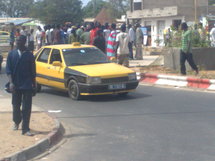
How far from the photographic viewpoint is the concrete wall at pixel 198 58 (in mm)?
17141

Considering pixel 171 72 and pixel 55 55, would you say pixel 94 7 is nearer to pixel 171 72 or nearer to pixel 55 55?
pixel 171 72

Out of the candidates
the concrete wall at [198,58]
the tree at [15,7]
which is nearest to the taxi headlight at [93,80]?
the concrete wall at [198,58]

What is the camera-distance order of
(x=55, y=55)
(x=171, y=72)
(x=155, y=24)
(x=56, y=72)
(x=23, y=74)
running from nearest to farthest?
(x=23, y=74) < (x=56, y=72) < (x=55, y=55) < (x=171, y=72) < (x=155, y=24)

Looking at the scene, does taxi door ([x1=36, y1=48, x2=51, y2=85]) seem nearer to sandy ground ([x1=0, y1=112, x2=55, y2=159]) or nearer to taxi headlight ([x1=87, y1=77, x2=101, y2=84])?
taxi headlight ([x1=87, y1=77, x2=101, y2=84])

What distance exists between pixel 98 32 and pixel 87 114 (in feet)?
23.0

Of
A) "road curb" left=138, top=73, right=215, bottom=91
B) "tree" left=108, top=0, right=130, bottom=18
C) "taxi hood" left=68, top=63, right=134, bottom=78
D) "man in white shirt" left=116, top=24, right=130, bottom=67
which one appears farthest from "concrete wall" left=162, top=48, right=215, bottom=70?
"tree" left=108, top=0, right=130, bottom=18

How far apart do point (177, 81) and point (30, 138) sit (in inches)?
305

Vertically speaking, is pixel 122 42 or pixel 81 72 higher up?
pixel 122 42

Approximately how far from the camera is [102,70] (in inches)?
492

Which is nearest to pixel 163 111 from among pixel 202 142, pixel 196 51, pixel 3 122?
pixel 202 142

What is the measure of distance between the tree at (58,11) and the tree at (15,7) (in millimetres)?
40808

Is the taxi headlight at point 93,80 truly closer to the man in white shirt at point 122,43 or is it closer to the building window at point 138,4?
the man in white shirt at point 122,43

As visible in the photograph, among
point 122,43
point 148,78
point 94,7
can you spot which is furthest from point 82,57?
point 94,7

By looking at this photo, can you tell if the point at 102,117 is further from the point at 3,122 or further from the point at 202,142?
the point at 202,142
